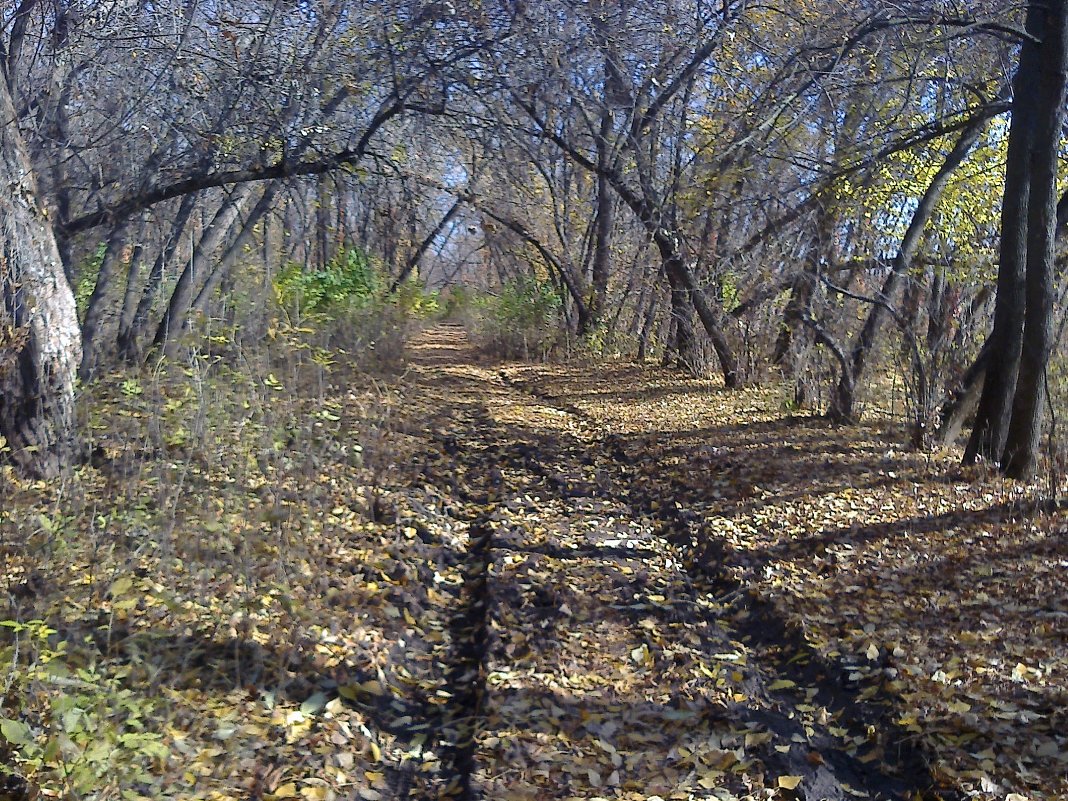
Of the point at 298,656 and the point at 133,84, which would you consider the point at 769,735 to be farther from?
the point at 133,84

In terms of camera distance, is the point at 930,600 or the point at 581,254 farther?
the point at 581,254

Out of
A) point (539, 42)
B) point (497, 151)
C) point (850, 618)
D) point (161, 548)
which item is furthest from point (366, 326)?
point (850, 618)

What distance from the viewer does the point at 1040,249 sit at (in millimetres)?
8258

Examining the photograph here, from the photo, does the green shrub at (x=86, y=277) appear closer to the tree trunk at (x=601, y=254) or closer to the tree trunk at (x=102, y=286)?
the tree trunk at (x=102, y=286)

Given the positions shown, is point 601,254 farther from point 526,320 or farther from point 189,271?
point 189,271

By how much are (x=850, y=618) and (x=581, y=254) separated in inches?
662

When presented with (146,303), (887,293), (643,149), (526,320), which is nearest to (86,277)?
(146,303)

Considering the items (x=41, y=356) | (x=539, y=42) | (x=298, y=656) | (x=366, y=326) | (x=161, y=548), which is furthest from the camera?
(x=366, y=326)

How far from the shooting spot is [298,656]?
5.23m

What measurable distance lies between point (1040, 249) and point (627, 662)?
17.7 feet

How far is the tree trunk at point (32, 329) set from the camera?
6.83m

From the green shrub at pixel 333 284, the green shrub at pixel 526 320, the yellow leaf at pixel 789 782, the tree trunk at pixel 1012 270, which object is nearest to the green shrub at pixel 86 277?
the green shrub at pixel 333 284

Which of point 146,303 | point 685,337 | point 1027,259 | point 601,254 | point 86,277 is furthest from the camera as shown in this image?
point 601,254

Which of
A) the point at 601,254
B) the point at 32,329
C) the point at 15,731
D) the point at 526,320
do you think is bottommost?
the point at 15,731
